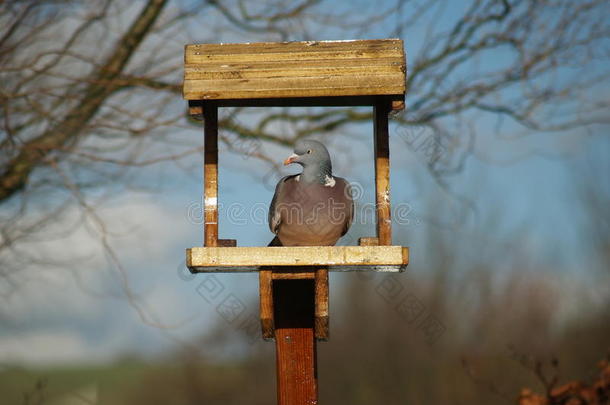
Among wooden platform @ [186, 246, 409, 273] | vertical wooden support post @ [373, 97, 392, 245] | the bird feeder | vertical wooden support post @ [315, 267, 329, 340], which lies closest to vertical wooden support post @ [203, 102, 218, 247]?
the bird feeder

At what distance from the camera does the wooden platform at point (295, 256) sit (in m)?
2.04

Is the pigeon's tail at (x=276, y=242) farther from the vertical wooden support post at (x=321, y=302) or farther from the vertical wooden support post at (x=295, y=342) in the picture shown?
the vertical wooden support post at (x=321, y=302)

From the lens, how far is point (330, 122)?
409 centimetres

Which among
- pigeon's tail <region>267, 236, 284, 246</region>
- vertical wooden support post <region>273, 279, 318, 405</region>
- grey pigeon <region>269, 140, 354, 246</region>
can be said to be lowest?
vertical wooden support post <region>273, 279, 318, 405</region>

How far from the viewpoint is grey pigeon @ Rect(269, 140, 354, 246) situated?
224 cm

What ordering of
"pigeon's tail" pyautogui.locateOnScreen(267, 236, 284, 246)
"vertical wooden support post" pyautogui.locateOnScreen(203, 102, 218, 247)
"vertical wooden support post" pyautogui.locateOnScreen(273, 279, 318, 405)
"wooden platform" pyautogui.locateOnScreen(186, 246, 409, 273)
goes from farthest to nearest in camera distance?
"pigeon's tail" pyautogui.locateOnScreen(267, 236, 284, 246) → "vertical wooden support post" pyautogui.locateOnScreen(273, 279, 318, 405) → "vertical wooden support post" pyautogui.locateOnScreen(203, 102, 218, 247) → "wooden platform" pyautogui.locateOnScreen(186, 246, 409, 273)

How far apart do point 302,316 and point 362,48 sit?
90 centimetres

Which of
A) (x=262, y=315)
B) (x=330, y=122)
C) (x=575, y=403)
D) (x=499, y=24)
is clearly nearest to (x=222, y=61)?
(x=262, y=315)

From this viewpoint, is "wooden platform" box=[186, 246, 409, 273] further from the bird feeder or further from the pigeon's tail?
the pigeon's tail

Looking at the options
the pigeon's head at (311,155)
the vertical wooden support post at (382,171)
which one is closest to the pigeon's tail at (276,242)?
the pigeon's head at (311,155)

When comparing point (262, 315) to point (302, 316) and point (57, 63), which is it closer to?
point (302, 316)

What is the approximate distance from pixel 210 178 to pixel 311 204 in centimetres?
33

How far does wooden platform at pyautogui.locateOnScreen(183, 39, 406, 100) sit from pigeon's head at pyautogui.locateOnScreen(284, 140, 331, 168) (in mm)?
245

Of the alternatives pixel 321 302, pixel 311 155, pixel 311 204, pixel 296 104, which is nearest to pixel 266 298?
pixel 321 302
